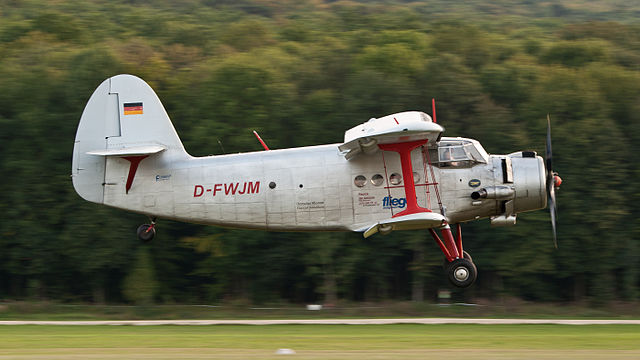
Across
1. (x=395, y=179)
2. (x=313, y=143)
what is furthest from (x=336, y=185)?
(x=313, y=143)

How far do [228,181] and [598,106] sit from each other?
1915cm

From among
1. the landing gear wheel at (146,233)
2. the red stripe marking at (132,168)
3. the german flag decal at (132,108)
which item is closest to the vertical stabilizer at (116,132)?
the german flag decal at (132,108)

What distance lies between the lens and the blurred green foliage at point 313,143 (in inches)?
1134

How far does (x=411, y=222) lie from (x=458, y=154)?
201cm

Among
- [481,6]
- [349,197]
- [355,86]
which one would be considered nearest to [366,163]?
[349,197]

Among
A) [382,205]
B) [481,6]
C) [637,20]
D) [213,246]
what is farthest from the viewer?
[481,6]

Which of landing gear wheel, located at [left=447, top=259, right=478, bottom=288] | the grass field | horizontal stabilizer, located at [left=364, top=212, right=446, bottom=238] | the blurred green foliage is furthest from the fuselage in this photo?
the blurred green foliage

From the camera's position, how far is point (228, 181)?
16984 mm

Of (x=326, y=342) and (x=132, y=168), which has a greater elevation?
(x=132, y=168)

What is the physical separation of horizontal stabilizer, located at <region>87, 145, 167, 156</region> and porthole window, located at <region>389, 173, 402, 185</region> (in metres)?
5.26

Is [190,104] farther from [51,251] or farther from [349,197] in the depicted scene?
[349,197]

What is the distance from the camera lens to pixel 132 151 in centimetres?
1711

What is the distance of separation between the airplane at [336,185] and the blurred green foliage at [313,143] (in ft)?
38.2

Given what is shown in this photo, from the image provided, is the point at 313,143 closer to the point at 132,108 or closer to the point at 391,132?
the point at 132,108
